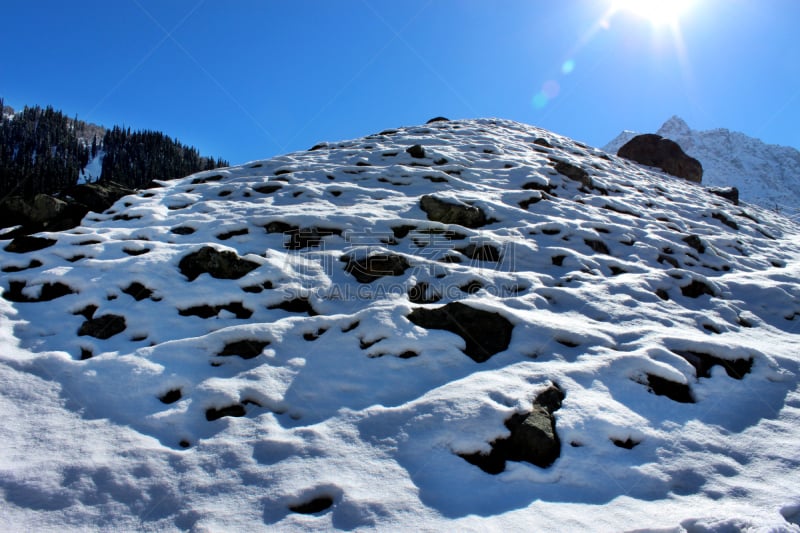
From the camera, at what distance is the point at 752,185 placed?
126m

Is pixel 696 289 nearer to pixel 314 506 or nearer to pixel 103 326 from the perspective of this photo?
pixel 314 506

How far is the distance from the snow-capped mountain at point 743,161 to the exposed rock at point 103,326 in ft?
447

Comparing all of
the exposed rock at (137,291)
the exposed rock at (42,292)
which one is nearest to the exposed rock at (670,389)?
the exposed rock at (137,291)

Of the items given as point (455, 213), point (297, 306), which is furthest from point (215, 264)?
point (455, 213)

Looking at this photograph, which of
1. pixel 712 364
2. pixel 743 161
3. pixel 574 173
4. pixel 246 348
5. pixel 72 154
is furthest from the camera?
pixel 743 161

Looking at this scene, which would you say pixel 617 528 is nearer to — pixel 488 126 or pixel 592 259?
pixel 592 259

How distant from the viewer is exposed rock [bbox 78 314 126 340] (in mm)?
4992

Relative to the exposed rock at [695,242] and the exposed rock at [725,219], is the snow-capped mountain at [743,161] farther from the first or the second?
the exposed rock at [695,242]

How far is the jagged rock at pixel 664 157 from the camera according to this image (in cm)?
2086

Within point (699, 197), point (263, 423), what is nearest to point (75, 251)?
point (263, 423)

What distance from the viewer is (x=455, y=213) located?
8.97 meters

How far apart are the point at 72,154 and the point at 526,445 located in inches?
5382

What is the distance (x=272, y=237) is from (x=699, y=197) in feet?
49.0

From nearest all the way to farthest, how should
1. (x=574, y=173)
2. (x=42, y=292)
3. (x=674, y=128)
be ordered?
(x=42, y=292), (x=574, y=173), (x=674, y=128)
